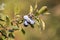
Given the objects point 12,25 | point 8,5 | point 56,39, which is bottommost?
point 56,39

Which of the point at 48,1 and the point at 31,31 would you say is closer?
the point at 31,31

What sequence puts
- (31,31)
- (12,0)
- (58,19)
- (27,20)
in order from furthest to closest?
(58,19) → (31,31) → (12,0) → (27,20)

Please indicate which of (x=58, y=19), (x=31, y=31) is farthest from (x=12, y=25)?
(x=58, y=19)

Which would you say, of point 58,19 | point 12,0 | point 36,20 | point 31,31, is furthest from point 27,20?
point 58,19

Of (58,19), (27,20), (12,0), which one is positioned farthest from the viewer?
(58,19)

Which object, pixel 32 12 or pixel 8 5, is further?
pixel 8 5

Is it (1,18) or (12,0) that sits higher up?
(12,0)

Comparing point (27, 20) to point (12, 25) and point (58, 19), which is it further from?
point (58, 19)

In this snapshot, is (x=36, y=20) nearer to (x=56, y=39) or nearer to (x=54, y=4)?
(x=56, y=39)

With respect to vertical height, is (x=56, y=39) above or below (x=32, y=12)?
below
